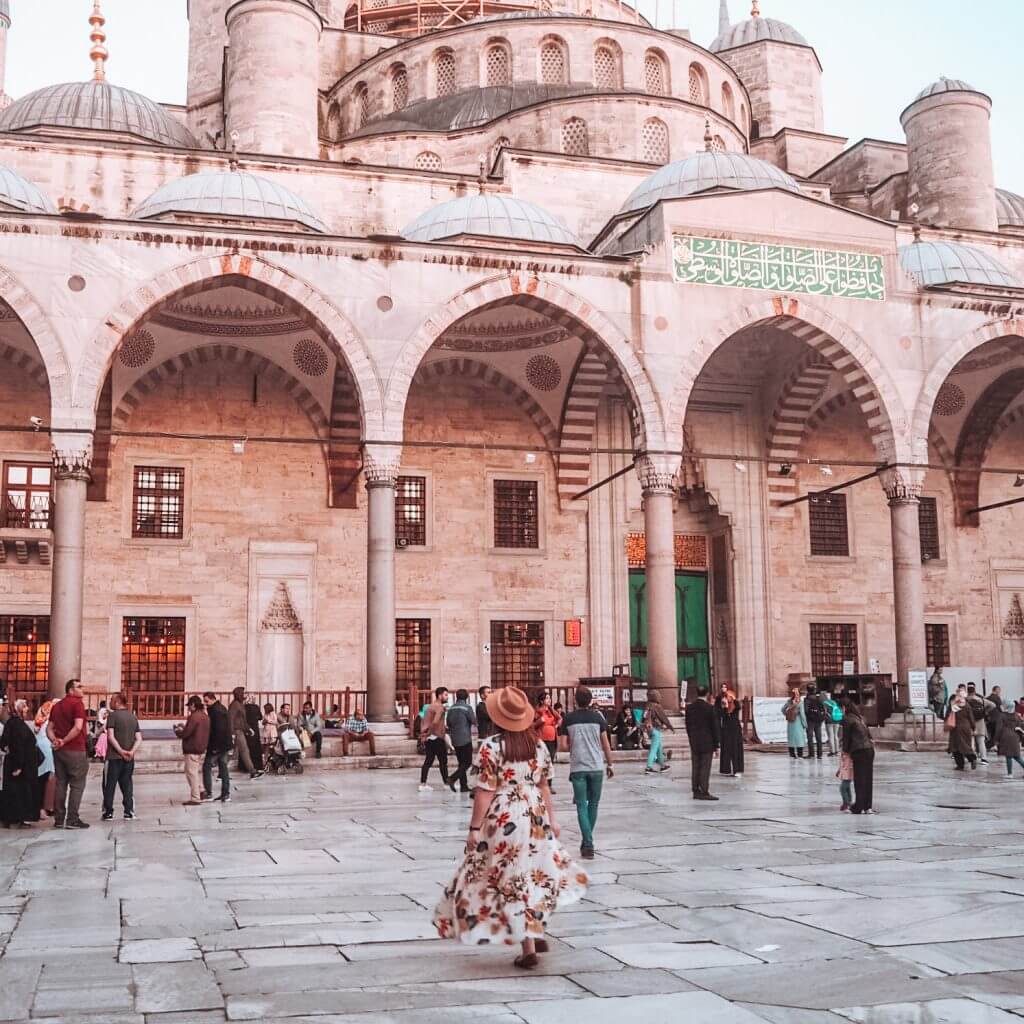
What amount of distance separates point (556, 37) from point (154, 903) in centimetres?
2110

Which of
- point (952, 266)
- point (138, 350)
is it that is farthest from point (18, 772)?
point (952, 266)

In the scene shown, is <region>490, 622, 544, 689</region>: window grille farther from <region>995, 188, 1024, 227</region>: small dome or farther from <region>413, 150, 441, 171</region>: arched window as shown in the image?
<region>995, 188, 1024, 227</region>: small dome

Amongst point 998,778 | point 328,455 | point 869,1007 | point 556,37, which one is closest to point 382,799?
point 998,778

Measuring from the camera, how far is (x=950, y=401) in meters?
22.0

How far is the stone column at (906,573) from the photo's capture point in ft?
56.6

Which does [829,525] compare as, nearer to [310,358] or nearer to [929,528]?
[929,528]

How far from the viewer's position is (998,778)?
12250mm

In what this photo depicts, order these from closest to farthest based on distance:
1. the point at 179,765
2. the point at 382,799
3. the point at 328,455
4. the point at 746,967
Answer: the point at 746,967 → the point at 382,799 → the point at 179,765 → the point at 328,455

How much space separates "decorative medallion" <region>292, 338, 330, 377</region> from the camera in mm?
18906

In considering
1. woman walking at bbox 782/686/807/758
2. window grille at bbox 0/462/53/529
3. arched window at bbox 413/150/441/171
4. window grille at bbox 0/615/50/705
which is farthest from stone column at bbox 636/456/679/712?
window grille at bbox 0/462/53/529

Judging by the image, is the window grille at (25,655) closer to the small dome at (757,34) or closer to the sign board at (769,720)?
the sign board at (769,720)

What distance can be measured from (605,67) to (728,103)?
2.73 meters

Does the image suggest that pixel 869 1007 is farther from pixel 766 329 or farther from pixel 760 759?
pixel 766 329

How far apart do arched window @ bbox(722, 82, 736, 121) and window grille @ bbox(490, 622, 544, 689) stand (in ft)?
37.8
